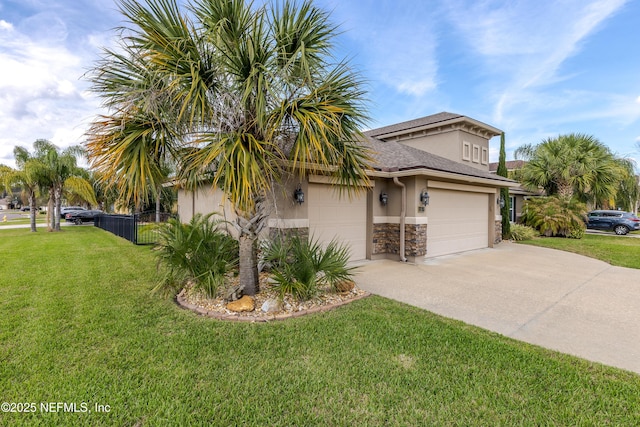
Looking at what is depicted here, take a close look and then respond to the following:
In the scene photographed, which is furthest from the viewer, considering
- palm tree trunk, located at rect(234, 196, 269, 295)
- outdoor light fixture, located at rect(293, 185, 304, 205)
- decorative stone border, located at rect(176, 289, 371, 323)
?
outdoor light fixture, located at rect(293, 185, 304, 205)

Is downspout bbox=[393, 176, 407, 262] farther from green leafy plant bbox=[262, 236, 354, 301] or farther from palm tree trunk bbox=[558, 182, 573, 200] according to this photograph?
palm tree trunk bbox=[558, 182, 573, 200]

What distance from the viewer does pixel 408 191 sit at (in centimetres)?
905

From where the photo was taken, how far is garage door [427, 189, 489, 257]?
32.9 feet

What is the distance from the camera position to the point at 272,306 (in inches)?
187

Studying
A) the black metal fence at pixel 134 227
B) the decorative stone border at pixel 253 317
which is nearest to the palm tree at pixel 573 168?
the decorative stone border at pixel 253 317

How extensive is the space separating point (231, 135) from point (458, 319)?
4439 millimetres

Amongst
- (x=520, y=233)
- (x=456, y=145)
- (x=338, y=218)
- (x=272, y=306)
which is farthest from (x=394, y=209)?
(x=520, y=233)

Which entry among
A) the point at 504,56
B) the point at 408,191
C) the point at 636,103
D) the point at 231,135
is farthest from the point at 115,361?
the point at 636,103

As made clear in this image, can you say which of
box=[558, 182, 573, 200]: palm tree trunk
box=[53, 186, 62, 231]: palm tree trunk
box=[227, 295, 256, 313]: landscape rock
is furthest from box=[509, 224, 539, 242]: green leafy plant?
box=[53, 186, 62, 231]: palm tree trunk

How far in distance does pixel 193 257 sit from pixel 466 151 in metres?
13.1

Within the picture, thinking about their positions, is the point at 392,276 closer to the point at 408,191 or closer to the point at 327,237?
the point at 327,237

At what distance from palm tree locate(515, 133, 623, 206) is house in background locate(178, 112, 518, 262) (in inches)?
285

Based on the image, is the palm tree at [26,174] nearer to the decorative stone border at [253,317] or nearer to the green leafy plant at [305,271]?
the decorative stone border at [253,317]

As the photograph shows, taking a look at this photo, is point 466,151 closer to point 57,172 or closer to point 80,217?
point 57,172
